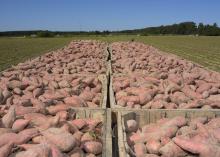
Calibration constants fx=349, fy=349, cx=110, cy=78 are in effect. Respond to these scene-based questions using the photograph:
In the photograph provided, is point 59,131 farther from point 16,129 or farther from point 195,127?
point 195,127

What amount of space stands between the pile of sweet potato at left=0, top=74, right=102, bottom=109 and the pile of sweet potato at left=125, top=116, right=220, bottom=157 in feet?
3.80

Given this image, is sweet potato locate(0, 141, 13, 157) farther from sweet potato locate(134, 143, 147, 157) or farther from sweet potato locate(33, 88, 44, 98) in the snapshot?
sweet potato locate(33, 88, 44, 98)

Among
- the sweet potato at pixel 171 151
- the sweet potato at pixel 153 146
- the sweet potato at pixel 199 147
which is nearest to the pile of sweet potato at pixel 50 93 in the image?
the sweet potato at pixel 153 146

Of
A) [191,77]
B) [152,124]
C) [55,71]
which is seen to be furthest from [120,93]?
[55,71]

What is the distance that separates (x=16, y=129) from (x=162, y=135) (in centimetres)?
166

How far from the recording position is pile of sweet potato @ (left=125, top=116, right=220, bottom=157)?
3.59 metres

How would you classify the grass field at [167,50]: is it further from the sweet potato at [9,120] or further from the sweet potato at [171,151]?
the sweet potato at [171,151]

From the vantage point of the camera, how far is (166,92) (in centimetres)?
605

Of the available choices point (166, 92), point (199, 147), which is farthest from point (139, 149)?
point (166, 92)

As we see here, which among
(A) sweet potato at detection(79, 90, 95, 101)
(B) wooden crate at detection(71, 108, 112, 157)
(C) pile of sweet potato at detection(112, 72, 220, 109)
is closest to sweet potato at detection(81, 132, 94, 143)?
(B) wooden crate at detection(71, 108, 112, 157)

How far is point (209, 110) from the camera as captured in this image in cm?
497

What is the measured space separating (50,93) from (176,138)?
273cm

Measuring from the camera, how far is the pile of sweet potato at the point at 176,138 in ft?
11.8

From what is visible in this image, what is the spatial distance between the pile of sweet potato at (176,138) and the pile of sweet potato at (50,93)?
1.16 metres
